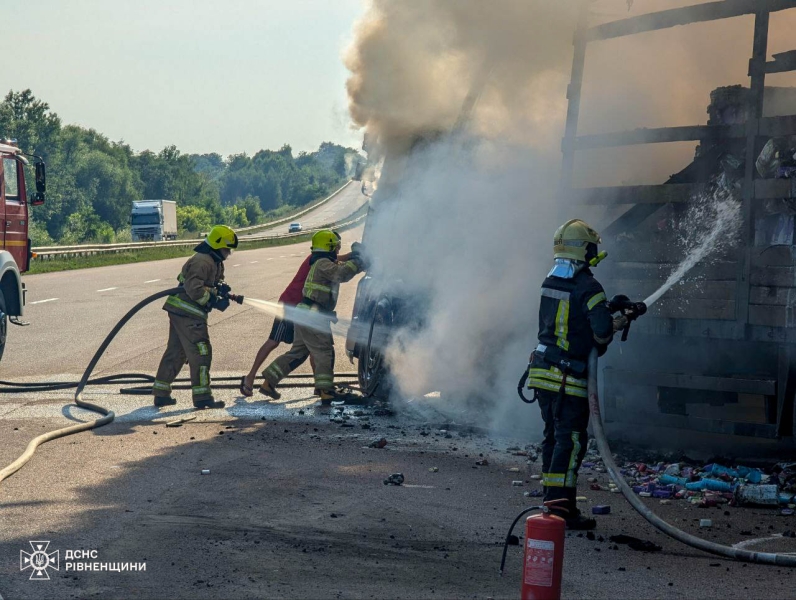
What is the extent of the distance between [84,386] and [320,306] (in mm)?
2563

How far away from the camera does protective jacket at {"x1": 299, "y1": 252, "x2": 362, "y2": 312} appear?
10422 millimetres

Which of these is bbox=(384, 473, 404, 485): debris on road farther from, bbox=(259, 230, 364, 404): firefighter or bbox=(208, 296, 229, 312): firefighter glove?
bbox=(208, 296, 229, 312): firefighter glove

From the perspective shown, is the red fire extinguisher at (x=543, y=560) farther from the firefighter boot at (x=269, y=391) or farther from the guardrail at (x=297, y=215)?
the guardrail at (x=297, y=215)

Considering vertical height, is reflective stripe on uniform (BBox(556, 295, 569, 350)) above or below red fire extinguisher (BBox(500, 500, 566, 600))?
above

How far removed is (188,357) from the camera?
10227mm

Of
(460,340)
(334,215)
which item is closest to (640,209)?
(460,340)

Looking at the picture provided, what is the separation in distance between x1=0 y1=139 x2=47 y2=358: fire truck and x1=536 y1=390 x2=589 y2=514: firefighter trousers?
892cm

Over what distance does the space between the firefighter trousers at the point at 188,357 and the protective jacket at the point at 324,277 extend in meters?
1.11

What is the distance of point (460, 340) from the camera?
9.51 metres

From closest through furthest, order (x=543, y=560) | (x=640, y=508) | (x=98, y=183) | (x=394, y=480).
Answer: (x=543, y=560)
(x=640, y=508)
(x=394, y=480)
(x=98, y=183)

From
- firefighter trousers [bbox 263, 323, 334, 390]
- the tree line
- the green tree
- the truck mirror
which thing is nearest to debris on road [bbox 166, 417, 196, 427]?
firefighter trousers [bbox 263, 323, 334, 390]

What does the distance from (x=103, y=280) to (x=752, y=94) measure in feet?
71.7

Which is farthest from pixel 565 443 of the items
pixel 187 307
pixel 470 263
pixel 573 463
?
pixel 187 307

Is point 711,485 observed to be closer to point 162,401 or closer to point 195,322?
point 195,322
